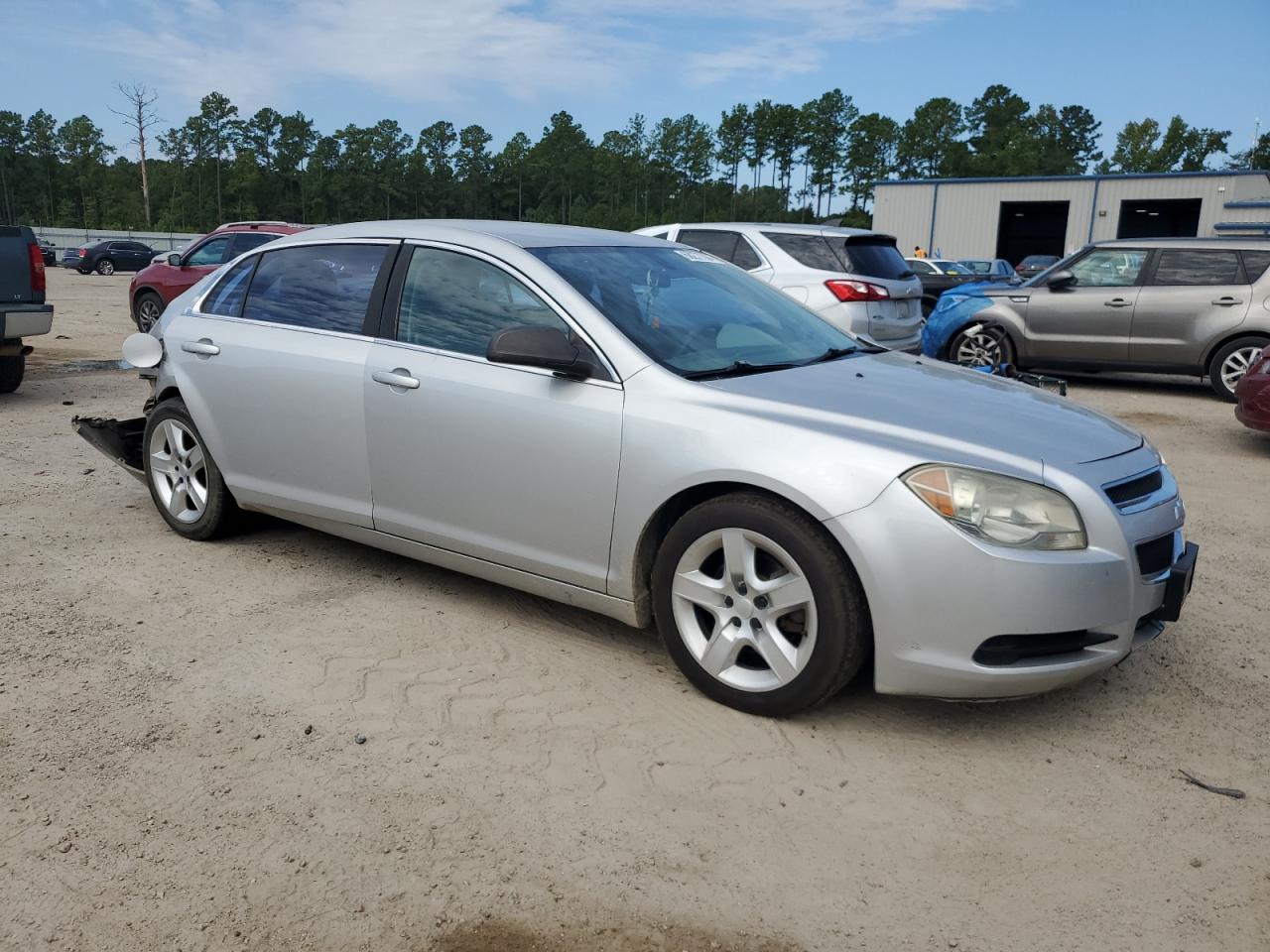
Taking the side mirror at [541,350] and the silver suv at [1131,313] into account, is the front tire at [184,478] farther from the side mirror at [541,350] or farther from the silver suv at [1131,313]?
the silver suv at [1131,313]

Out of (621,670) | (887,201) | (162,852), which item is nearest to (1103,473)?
(621,670)

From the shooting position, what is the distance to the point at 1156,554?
3.33m

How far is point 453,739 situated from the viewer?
3.29 metres

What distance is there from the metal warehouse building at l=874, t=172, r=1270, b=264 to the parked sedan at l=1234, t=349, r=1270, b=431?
39153 millimetres

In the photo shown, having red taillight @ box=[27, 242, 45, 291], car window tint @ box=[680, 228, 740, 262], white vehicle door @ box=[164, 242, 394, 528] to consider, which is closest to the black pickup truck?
red taillight @ box=[27, 242, 45, 291]

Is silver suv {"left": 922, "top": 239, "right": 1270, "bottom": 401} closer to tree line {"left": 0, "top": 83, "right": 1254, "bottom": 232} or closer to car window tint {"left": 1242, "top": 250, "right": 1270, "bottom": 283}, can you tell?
car window tint {"left": 1242, "top": 250, "right": 1270, "bottom": 283}

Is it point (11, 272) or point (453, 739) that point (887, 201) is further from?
point (453, 739)

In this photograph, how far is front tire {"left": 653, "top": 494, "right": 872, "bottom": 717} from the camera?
3180 mm

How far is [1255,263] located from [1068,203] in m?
41.1

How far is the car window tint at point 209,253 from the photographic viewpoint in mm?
15039

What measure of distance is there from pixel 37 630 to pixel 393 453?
1.57 meters

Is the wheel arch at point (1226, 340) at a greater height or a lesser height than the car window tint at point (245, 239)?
lesser

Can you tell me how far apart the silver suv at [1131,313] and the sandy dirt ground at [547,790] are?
701 cm

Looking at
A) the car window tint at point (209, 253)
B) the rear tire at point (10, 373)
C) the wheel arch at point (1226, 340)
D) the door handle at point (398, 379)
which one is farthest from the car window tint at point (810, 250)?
the car window tint at point (209, 253)
